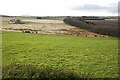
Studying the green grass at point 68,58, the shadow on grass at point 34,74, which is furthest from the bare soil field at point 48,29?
the shadow on grass at point 34,74

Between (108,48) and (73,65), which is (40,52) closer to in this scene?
(73,65)

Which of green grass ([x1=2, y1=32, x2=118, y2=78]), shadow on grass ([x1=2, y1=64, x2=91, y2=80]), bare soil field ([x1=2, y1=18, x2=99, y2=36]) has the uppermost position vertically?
bare soil field ([x1=2, y1=18, x2=99, y2=36])

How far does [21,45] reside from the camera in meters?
28.1

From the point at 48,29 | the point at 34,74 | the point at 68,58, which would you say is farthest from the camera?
the point at 48,29

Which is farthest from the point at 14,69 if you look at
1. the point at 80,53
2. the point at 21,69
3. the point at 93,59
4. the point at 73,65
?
the point at 80,53

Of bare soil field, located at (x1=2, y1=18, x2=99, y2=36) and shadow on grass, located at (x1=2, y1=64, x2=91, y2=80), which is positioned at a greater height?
bare soil field, located at (x1=2, y1=18, x2=99, y2=36)

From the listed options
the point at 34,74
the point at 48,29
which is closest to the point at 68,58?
the point at 34,74

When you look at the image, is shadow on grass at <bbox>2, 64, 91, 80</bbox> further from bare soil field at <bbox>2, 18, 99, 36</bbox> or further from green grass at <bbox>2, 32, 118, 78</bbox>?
bare soil field at <bbox>2, 18, 99, 36</bbox>

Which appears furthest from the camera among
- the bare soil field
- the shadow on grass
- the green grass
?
the bare soil field

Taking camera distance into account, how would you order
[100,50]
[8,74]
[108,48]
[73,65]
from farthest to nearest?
[108,48], [100,50], [73,65], [8,74]

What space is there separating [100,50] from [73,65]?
741 centimetres

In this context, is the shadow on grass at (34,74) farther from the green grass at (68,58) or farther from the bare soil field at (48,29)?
the bare soil field at (48,29)

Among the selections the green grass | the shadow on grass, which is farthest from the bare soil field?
the shadow on grass

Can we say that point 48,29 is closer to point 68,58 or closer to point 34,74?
point 68,58
